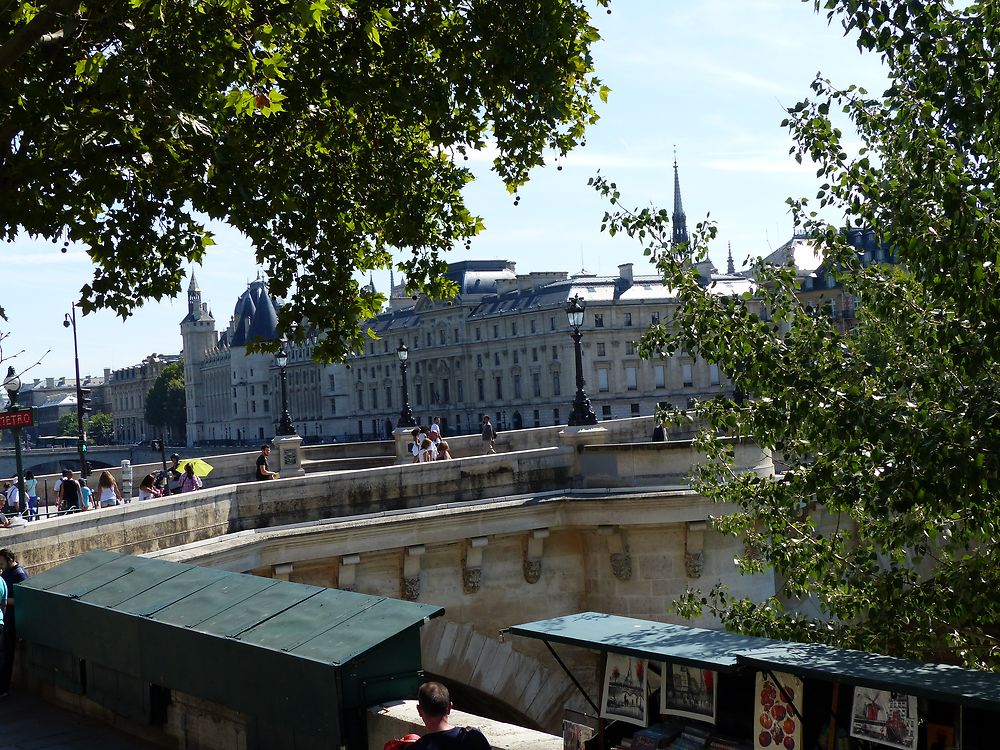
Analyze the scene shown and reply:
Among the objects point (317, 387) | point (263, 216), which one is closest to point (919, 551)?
point (263, 216)

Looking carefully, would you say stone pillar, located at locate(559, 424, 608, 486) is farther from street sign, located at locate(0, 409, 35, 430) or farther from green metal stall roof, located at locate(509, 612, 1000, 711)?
green metal stall roof, located at locate(509, 612, 1000, 711)

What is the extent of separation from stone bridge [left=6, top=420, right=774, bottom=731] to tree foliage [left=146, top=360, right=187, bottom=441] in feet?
594

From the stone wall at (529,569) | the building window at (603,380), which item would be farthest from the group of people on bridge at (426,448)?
the building window at (603,380)

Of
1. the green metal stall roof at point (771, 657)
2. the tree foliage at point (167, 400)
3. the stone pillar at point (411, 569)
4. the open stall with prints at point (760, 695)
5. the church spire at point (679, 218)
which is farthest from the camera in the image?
the tree foliage at point (167, 400)

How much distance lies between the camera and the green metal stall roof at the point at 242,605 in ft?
25.0

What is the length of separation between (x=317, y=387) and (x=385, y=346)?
822 inches

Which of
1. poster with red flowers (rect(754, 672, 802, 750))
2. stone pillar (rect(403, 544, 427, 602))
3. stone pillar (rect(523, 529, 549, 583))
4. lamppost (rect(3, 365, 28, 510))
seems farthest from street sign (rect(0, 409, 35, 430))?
poster with red flowers (rect(754, 672, 802, 750))

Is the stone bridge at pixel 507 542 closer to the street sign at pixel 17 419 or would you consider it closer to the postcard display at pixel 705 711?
the street sign at pixel 17 419

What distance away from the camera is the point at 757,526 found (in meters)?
19.0

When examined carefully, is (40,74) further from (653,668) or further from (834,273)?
(653,668)

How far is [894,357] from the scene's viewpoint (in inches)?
425

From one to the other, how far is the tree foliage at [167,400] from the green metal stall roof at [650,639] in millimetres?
191640

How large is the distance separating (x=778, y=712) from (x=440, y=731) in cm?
177

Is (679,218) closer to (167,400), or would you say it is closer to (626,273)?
(626,273)
